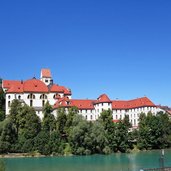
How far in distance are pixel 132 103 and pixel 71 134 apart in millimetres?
40293

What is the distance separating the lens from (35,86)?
96.2m

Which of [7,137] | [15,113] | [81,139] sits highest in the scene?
[15,113]

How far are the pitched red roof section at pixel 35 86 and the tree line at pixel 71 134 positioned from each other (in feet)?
20.9

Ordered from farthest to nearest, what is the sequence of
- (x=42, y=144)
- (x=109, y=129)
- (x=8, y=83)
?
(x=8, y=83) < (x=109, y=129) < (x=42, y=144)

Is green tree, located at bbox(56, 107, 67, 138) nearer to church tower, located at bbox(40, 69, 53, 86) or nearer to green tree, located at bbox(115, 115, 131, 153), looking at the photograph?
green tree, located at bbox(115, 115, 131, 153)

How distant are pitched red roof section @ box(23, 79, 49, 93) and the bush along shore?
11.3 meters

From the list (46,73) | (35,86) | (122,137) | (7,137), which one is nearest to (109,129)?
(122,137)

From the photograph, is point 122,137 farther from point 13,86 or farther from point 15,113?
point 13,86

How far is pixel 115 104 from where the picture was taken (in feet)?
362

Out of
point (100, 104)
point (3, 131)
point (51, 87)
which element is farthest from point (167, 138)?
point (3, 131)

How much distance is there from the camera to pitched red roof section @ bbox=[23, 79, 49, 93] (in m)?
95.1

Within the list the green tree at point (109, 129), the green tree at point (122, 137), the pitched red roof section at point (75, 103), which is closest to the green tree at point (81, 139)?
the green tree at point (109, 129)

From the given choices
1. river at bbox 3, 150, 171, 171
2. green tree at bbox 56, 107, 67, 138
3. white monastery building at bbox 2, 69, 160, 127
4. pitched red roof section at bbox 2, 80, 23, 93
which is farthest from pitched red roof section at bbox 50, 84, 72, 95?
river at bbox 3, 150, 171, 171

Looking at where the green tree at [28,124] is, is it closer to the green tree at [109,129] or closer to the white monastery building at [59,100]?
the white monastery building at [59,100]
